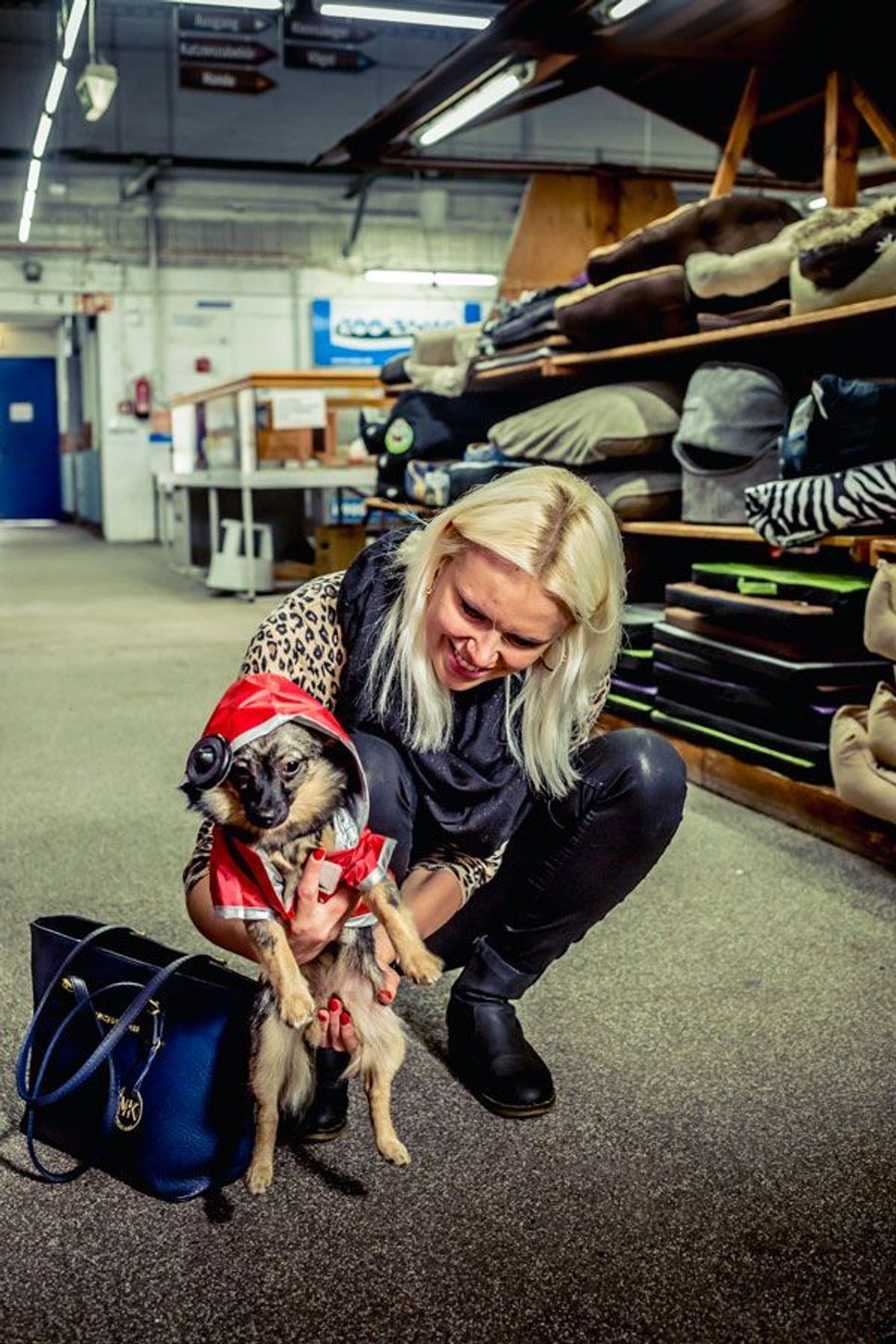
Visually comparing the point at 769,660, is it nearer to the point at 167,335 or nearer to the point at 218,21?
the point at 218,21

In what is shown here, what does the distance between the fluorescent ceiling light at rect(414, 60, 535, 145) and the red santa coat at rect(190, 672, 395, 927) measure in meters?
5.32

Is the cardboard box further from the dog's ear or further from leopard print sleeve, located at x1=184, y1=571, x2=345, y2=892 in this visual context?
the dog's ear

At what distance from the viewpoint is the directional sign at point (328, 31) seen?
1037cm

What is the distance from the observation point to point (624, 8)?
16.2 ft

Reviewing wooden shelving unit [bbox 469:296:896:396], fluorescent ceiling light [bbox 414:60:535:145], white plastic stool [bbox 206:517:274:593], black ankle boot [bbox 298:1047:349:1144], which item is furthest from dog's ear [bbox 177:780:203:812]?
white plastic stool [bbox 206:517:274:593]

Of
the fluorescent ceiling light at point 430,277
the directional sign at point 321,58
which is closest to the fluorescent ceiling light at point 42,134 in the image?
the directional sign at point 321,58

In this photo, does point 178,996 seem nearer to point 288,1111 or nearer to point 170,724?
point 288,1111

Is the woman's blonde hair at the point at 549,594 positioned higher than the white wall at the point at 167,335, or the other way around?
the white wall at the point at 167,335

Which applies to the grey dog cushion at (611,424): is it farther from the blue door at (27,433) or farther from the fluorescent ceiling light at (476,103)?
the blue door at (27,433)

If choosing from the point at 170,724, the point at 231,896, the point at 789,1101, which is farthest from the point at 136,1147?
the point at 170,724

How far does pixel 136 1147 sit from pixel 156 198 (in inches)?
565

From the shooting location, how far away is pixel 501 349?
4727 mm

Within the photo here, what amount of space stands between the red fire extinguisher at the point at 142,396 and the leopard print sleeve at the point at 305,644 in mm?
13734

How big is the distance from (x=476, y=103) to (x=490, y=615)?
5.57m
